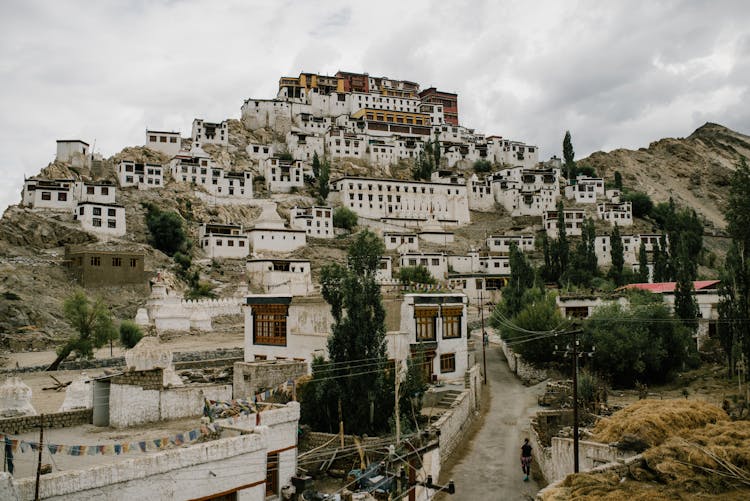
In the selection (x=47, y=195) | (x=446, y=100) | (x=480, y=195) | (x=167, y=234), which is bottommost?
(x=167, y=234)

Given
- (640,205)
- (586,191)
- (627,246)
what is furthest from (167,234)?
(640,205)

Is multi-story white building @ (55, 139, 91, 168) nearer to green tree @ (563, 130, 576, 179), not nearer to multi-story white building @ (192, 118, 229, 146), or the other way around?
multi-story white building @ (192, 118, 229, 146)

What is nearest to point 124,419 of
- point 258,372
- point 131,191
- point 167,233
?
point 258,372

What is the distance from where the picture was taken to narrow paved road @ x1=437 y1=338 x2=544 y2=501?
59.5ft

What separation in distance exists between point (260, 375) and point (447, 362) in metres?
10.00

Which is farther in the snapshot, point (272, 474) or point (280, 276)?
point (280, 276)

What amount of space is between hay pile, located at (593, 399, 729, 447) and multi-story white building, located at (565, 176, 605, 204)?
268 ft

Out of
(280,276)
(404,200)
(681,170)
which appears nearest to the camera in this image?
(280,276)

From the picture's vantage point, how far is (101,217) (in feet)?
211

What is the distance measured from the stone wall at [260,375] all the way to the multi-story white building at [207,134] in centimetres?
7490

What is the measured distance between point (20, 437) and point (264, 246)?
5766 cm

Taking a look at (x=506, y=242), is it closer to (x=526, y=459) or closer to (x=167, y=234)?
(x=167, y=234)

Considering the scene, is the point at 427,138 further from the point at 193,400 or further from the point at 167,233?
the point at 193,400

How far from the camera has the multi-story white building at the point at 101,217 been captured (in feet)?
207
